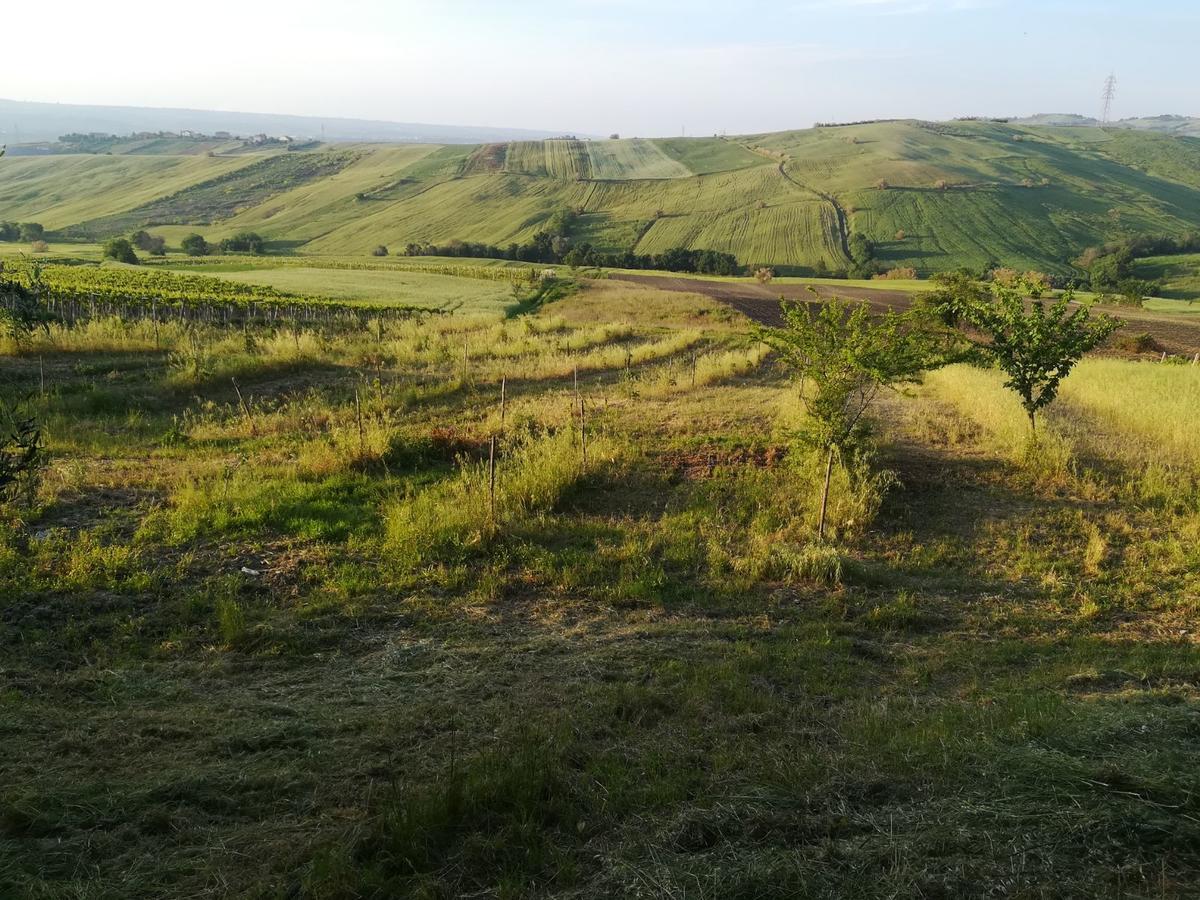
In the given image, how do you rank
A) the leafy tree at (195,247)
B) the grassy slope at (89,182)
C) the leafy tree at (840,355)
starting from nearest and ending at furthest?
the leafy tree at (840,355) < the leafy tree at (195,247) < the grassy slope at (89,182)

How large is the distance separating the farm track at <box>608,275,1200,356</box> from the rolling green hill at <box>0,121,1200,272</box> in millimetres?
22754

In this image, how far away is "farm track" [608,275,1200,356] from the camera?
1537 inches

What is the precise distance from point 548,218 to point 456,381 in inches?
3154

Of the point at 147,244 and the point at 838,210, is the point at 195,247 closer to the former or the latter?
the point at 147,244

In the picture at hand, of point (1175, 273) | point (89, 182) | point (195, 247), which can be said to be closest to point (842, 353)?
point (1175, 273)

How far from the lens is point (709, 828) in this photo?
4039 mm

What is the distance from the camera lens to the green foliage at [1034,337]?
1330cm

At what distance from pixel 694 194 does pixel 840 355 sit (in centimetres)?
10020

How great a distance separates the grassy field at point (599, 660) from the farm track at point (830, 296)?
68.8 feet

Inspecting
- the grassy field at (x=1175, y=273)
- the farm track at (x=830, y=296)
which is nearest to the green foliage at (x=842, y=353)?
the farm track at (x=830, y=296)

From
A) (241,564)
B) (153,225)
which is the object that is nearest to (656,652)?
(241,564)

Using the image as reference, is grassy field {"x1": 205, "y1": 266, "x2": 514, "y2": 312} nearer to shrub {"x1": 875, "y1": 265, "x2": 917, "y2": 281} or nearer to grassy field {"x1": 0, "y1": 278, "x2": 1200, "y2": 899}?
grassy field {"x1": 0, "y1": 278, "x2": 1200, "y2": 899}

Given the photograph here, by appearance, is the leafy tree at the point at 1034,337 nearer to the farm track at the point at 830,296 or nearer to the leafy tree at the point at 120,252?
the farm track at the point at 830,296

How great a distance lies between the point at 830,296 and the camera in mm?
38469
